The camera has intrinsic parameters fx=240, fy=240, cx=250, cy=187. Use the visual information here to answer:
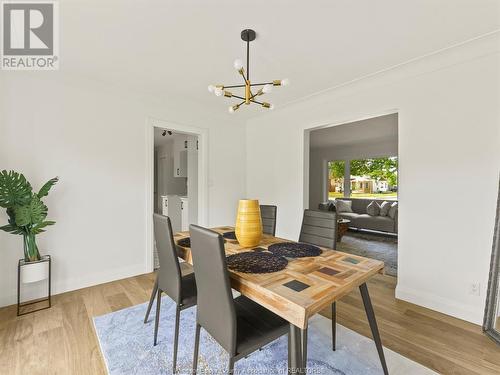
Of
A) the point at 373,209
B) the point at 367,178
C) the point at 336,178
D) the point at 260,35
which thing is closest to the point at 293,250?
the point at 260,35

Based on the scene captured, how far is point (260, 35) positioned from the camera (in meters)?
1.96

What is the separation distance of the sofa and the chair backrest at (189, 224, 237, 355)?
4.93 meters

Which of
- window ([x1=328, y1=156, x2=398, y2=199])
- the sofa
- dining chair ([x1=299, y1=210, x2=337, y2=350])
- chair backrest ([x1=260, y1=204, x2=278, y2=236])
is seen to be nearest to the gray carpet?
the sofa

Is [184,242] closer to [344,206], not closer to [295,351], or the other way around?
[295,351]

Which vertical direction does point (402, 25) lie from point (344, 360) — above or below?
above

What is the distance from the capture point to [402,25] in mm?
1841

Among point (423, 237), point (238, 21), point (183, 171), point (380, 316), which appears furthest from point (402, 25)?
point (183, 171)

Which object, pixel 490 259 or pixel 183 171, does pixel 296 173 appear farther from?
pixel 183 171

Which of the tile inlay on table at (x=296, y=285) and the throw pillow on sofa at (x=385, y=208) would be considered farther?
the throw pillow on sofa at (x=385, y=208)

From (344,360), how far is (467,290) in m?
1.42

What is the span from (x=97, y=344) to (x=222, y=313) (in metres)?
1.30

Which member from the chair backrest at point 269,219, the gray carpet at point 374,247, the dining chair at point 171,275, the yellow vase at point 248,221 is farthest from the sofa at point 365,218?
the dining chair at point 171,275

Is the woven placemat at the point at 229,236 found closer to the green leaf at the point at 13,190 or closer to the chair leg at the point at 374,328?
the chair leg at the point at 374,328

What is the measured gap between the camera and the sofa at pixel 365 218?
5.53m
